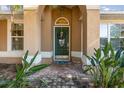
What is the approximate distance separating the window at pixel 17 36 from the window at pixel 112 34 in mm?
5267

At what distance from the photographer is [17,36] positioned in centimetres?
1591

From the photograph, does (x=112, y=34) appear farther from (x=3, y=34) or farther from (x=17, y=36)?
(x=3, y=34)

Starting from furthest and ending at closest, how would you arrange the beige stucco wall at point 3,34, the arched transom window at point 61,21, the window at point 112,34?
the arched transom window at point 61,21
the beige stucco wall at point 3,34
the window at point 112,34

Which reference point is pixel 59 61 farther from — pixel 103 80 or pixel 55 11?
pixel 103 80

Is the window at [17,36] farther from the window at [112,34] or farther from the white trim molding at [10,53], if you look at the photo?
the window at [112,34]

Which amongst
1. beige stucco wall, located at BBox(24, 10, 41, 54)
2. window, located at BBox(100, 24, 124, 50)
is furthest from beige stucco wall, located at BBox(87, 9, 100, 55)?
window, located at BBox(100, 24, 124, 50)

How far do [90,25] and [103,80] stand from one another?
4.22 metres

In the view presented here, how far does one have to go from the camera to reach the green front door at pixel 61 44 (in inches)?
657

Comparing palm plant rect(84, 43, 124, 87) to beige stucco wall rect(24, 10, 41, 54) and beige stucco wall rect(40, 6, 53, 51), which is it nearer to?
beige stucco wall rect(24, 10, 41, 54)

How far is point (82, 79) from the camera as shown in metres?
10.2

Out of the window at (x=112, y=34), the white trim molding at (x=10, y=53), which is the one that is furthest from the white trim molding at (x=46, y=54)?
the window at (x=112, y=34)

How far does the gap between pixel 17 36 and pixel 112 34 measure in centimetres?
622

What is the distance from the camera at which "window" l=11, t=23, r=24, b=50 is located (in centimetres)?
1583

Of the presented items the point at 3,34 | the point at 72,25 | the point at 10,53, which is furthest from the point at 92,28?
the point at 3,34
